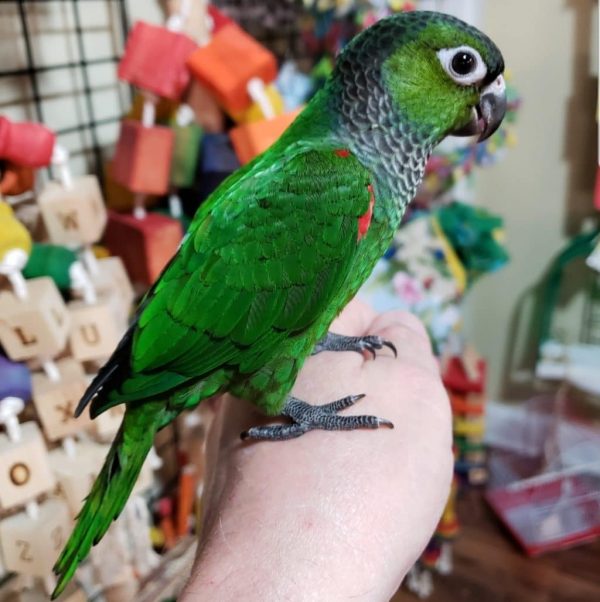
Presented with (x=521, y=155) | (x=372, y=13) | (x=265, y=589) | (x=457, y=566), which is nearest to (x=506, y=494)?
(x=457, y=566)

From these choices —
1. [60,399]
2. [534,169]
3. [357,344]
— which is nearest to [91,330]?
[60,399]

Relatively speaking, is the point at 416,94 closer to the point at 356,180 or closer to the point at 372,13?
A: the point at 356,180

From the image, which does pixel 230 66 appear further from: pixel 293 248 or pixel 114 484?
pixel 114 484

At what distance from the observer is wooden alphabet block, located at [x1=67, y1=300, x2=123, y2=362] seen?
0.79 metres

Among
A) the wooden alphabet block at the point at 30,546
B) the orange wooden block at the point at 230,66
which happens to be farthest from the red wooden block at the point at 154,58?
the wooden alphabet block at the point at 30,546

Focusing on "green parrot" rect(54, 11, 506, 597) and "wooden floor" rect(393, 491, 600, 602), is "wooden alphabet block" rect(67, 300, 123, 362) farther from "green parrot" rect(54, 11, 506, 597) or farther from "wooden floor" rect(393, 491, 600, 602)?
"wooden floor" rect(393, 491, 600, 602)

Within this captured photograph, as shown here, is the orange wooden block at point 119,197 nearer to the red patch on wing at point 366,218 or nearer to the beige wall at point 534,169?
the red patch on wing at point 366,218

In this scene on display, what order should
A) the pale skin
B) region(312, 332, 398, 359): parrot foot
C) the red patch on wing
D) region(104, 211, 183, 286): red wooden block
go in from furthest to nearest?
1. region(104, 211, 183, 286): red wooden block
2. region(312, 332, 398, 359): parrot foot
3. the red patch on wing
4. the pale skin

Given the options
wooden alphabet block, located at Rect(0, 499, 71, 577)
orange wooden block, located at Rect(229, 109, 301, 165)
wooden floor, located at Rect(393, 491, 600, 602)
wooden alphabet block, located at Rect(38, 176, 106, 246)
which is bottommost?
wooden floor, located at Rect(393, 491, 600, 602)

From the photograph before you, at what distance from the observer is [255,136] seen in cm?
89

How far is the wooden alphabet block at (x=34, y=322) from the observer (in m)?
0.69

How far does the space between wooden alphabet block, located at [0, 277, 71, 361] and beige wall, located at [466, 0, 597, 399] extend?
1223 millimetres

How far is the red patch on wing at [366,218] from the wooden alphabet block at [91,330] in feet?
1.28

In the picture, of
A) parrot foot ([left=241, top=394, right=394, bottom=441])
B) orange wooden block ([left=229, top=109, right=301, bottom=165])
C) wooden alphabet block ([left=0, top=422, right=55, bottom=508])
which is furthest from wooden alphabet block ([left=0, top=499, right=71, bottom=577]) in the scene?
orange wooden block ([left=229, top=109, right=301, bottom=165])
